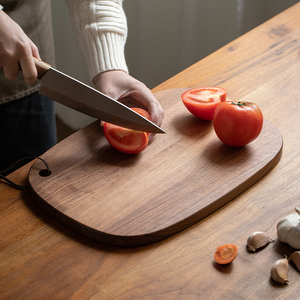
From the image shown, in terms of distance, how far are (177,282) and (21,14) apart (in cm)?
97

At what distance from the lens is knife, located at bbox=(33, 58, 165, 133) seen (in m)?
0.88

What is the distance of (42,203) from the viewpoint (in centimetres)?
85

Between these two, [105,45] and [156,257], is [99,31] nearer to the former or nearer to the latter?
[105,45]

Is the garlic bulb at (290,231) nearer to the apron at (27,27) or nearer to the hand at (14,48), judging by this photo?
the hand at (14,48)

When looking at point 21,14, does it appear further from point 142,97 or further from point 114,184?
point 114,184

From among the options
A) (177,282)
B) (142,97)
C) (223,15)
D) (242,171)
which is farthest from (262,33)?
(177,282)

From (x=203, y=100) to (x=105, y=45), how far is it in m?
0.37

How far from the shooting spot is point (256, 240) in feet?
2.36

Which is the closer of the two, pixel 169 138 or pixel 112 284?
pixel 112 284

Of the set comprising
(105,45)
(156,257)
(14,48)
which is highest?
(14,48)

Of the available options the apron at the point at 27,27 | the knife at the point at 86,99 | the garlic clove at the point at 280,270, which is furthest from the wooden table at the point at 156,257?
the apron at the point at 27,27

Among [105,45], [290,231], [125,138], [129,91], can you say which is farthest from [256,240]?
[105,45]

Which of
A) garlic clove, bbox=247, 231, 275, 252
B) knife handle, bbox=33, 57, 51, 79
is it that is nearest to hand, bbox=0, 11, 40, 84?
knife handle, bbox=33, 57, 51, 79

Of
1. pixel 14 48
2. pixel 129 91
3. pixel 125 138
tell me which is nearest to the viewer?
pixel 14 48
